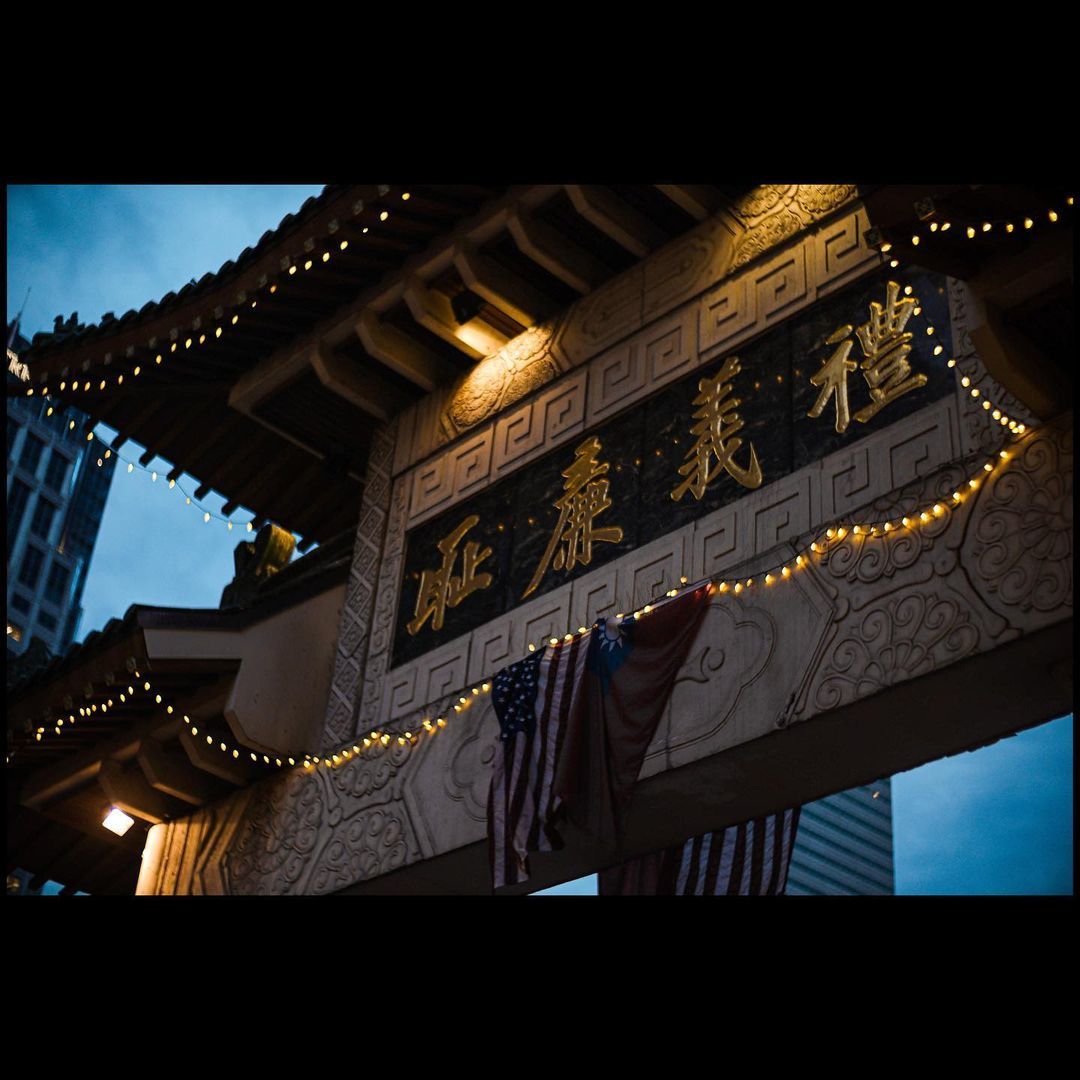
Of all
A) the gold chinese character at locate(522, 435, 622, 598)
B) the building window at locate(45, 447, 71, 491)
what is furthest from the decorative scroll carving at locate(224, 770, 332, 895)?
the building window at locate(45, 447, 71, 491)

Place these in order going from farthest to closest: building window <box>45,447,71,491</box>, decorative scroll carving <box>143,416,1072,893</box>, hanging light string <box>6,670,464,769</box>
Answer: building window <box>45,447,71,491</box>
hanging light string <box>6,670,464,769</box>
decorative scroll carving <box>143,416,1072,893</box>

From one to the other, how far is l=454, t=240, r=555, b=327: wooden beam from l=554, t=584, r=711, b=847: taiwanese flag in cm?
297

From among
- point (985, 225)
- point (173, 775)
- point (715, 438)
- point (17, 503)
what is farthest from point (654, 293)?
point (17, 503)

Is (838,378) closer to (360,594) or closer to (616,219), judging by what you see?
(616,219)

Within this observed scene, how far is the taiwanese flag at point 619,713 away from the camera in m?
7.53

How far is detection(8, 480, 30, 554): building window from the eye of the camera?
58.9m

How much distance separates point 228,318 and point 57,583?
177ft

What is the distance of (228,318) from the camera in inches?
404

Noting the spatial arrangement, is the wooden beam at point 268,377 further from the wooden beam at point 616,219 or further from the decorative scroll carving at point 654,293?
the wooden beam at point 616,219

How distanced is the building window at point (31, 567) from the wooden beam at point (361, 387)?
A: 5202 cm

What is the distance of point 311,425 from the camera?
37.6 feet

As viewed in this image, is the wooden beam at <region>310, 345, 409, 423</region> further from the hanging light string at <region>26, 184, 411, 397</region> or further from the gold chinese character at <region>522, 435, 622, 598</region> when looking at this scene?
the gold chinese character at <region>522, 435, 622, 598</region>

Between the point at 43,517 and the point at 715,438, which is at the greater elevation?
the point at 43,517

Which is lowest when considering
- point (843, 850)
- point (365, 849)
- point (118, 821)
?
point (365, 849)
